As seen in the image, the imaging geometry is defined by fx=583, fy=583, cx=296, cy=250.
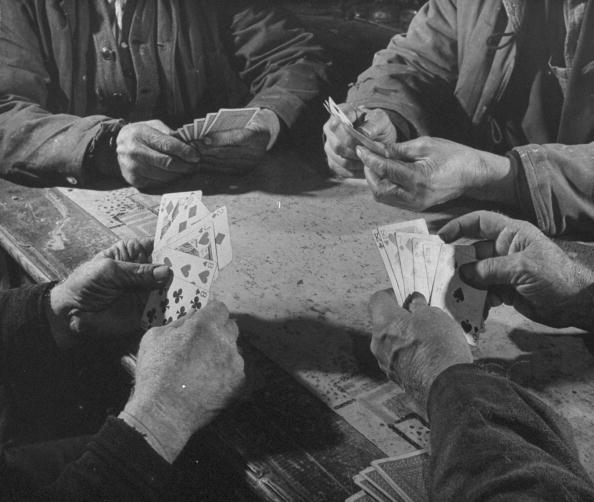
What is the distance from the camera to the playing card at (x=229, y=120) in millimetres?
2303

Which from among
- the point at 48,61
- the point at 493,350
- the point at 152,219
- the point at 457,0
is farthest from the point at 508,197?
the point at 48,61

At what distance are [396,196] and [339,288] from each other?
45 cm

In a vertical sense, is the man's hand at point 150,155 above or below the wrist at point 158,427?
above

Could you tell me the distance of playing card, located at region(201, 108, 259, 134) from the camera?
2.30 m

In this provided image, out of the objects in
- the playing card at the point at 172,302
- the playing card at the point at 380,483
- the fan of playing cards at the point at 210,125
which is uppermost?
the fan of playing cards at the point at 210,125

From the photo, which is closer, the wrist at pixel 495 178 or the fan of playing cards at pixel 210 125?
the wrist at pixel 495 178

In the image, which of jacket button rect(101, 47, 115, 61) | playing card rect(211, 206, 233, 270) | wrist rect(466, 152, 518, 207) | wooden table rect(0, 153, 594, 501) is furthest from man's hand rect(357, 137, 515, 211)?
jacket button rect(101, 47, 115, 61)

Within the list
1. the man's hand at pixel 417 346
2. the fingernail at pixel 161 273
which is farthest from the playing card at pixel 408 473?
the fingernail at pixel 161 273

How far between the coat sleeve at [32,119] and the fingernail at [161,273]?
0.93 m

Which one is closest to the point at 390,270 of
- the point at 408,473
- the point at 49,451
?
the point at 408,473

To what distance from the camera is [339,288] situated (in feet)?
5.88

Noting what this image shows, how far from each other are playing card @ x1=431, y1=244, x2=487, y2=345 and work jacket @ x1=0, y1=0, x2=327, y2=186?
1345 millimetres

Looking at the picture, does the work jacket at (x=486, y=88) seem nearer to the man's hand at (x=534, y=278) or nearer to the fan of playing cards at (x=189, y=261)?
the man's hand at (x=534, y=278)

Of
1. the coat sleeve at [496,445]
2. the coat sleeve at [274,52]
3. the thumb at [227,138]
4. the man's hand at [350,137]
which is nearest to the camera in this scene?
the coat sleeve at [496,445]
